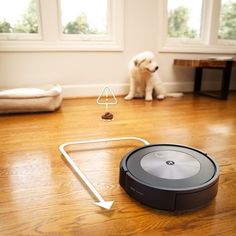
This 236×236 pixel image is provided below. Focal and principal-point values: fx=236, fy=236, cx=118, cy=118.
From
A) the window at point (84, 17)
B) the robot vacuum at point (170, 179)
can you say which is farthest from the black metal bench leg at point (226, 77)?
the robot vacuum at point (170, 179)

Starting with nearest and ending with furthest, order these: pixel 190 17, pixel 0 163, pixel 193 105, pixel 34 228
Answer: pixel 34 228 → pixel 0 163 → pixel 193 105 → pixel 190 17

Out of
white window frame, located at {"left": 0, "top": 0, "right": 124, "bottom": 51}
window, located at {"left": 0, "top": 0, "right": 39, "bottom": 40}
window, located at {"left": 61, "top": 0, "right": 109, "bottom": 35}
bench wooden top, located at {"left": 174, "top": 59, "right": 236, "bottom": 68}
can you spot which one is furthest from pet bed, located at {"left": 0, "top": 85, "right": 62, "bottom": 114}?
bench wooden top, located at {"left": 174, "top": 59, "right": 236, "bottom": 68}

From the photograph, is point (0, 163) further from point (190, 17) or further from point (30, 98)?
point (190, 17)

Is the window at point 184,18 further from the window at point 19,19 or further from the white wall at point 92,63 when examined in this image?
the window at point 19,19

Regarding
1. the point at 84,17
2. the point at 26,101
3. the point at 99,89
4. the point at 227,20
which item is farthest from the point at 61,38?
the point at 227,20

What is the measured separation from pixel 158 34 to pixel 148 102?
838 mm

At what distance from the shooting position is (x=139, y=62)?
7.26ft

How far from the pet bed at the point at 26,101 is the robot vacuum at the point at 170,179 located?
1.12 metres

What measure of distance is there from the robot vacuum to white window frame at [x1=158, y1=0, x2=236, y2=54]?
2.01 m

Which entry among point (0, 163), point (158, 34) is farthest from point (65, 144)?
point (158, 34)

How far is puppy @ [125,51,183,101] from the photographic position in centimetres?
221

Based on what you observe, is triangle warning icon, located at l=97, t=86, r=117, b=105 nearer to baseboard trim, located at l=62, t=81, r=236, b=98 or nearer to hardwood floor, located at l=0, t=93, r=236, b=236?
baseboard trim, located at l=62, t=81, r=236, b=98

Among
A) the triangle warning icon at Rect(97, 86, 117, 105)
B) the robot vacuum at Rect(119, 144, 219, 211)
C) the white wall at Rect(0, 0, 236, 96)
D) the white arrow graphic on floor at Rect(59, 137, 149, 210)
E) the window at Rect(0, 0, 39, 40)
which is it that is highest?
the window at Rect(0, 0, 39, 40)

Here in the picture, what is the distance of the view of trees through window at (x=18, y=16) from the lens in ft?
7.44
